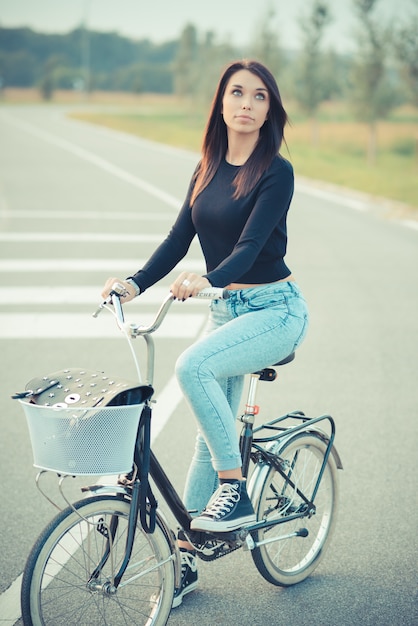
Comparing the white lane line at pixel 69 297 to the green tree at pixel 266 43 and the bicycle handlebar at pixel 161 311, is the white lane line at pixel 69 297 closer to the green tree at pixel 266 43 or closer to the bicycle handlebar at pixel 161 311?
the bicycle handlebar at pixel 161 311

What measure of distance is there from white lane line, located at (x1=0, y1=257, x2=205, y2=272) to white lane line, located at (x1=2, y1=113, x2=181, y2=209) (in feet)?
16.9

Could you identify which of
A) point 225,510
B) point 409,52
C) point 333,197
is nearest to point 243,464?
point 225,510

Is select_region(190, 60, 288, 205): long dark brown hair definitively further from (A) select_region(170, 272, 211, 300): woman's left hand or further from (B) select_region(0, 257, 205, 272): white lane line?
(B) select_region(0, 257, 205, 272): white lane line

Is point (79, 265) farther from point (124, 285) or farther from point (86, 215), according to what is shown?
point (124, 285)

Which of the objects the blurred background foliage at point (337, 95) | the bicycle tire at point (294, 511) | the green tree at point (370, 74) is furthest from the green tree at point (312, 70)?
the bicycle tire at point (294, 511)

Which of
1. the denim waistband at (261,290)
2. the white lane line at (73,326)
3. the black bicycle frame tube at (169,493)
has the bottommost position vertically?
the white lane line at (73,326)

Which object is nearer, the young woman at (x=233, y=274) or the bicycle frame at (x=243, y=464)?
the bicycle frame at (x=243, y=464)

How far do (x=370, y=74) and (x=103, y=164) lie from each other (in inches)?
510

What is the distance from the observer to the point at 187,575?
370cm

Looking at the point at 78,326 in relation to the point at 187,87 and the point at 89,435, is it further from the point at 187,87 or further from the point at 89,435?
the point at 187,87

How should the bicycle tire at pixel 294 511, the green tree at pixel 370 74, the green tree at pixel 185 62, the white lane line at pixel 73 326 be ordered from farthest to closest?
the green tree at pixel 185 62, the green tree at pixel 370 74, the white lane line at pixel 73 326, the bicycle tire at pixel 294 511

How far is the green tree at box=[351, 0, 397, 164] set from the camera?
32000 millimetres

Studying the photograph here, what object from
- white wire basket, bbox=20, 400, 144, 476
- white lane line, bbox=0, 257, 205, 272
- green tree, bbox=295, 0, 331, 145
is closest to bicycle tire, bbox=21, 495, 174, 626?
white wire basket, bbox=20, 400, 144, 476

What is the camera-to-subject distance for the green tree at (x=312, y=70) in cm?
3944
